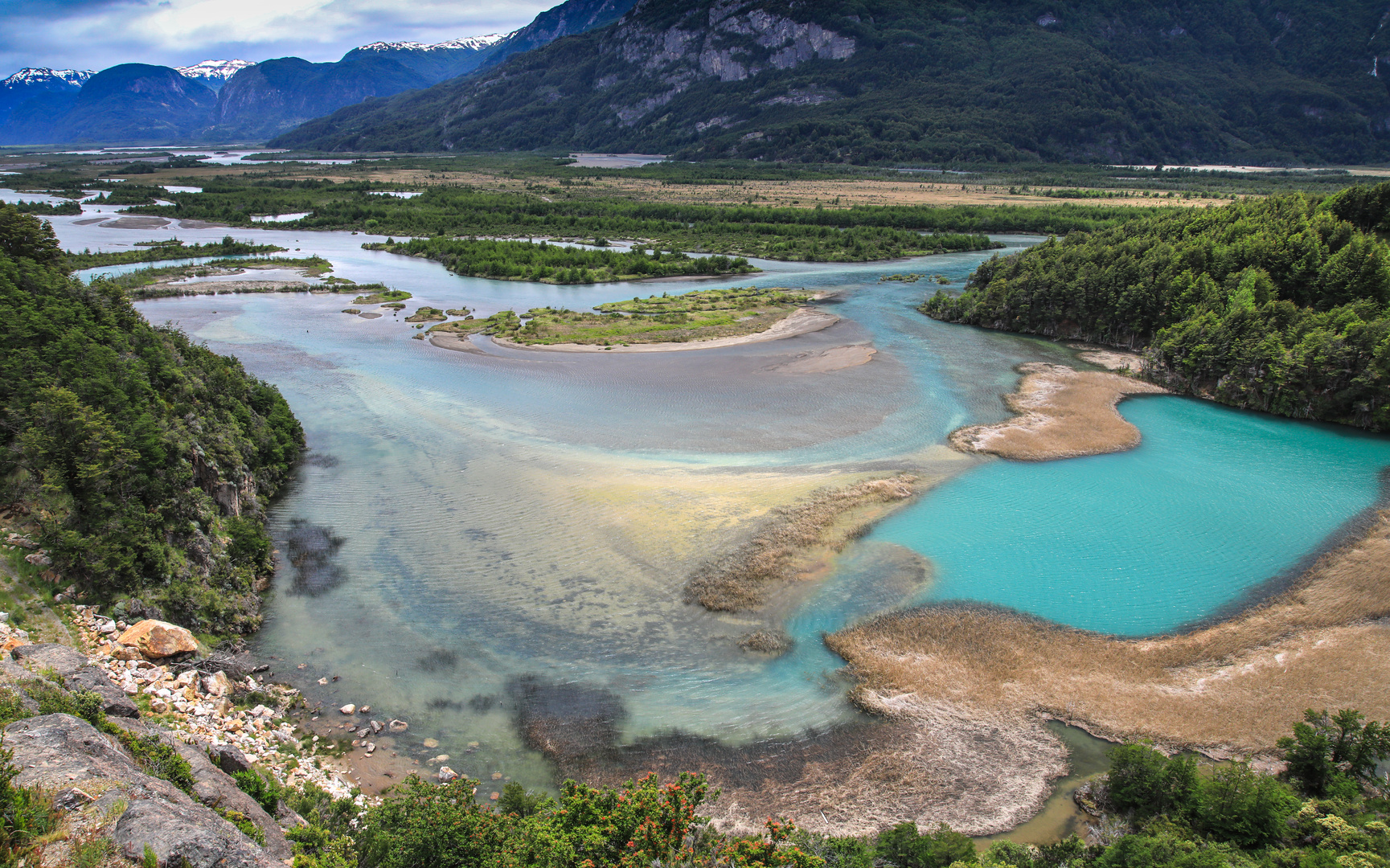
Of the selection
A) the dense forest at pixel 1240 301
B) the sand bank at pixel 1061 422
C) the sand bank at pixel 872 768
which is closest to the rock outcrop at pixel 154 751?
the sand bank at pixel 872 768

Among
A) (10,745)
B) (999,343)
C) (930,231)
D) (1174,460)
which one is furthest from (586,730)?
(930,231)

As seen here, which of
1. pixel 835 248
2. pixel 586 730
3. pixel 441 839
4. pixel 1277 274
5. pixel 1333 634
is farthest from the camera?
pixel 835 248

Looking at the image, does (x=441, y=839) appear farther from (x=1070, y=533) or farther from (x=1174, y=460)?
(x=1174, y=460)

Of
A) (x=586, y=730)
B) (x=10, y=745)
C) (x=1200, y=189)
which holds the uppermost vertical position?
(x=1200, y=189)

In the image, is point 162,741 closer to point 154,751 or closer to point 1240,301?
point 154,751

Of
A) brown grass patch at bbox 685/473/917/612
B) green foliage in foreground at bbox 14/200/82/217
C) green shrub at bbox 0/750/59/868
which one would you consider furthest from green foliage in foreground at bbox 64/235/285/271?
green shrub at bbox 0/750/59/868

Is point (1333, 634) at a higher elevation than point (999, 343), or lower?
lower
